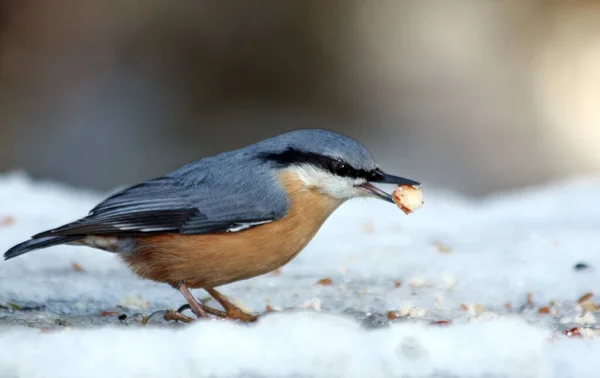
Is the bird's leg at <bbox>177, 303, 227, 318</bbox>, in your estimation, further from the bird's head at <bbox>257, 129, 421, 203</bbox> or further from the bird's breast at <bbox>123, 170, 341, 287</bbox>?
the bird's head at <bbox>257, 129, 421, 203</bbox>

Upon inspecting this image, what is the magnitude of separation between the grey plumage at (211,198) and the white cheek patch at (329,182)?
2.9 inches

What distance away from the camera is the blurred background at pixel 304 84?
10.5 metres

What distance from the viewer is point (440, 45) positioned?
37.9ft

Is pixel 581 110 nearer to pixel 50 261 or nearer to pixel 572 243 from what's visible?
pixel 572 243

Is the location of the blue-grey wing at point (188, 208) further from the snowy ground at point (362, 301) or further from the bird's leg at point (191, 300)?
the snowy ground at point (362, 301)

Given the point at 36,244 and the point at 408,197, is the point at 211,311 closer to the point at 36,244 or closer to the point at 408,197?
the point at 36,244

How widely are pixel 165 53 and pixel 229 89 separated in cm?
84

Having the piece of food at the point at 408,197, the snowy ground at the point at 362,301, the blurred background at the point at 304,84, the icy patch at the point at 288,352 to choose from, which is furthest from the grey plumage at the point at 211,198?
the blurred background at the point at 304,84

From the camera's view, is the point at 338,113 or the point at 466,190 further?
the point at 338,113

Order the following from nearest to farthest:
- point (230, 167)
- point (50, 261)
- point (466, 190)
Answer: point (230, 167)
point (50, 261)
point (466, 190)

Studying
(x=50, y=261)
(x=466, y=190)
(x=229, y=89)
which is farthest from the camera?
(x=229, y=89)

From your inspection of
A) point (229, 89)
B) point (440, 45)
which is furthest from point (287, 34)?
point (440, 45)

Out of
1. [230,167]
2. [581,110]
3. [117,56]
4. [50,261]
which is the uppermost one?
[581,110]

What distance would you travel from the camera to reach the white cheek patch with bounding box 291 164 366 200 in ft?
14.0
